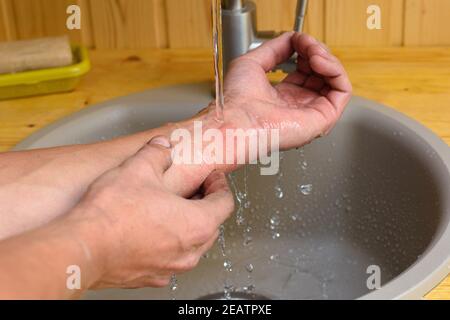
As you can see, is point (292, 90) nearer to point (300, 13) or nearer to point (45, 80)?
point (300, 13)

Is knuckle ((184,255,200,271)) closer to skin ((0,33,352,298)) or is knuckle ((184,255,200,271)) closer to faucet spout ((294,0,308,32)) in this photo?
skin ((0,33,352,298))

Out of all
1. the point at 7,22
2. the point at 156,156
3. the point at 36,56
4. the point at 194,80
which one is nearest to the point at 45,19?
the point at 7,22

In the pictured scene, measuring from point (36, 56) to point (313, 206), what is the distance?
18.0 inches

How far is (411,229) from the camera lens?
102 cm

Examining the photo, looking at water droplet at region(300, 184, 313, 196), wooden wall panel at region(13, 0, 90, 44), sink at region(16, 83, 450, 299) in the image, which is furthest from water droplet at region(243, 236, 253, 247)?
wooden wall panel at region(13, 0, 90, 44)

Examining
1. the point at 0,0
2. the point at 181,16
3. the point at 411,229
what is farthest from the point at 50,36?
the point at 411,229

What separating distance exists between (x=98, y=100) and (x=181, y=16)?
214 millimetres

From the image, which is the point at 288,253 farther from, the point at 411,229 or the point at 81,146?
the point at 81,146

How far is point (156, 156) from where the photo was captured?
0.80 metres

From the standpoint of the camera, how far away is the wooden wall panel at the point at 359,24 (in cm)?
124

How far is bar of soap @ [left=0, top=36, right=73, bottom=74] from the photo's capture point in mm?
1158

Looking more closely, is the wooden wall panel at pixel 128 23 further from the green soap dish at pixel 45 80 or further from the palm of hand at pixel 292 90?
the palm of hand at pixel 292 90

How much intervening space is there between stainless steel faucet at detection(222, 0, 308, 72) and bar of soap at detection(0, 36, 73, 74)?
242mm

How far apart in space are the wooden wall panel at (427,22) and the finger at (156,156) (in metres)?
0.58
